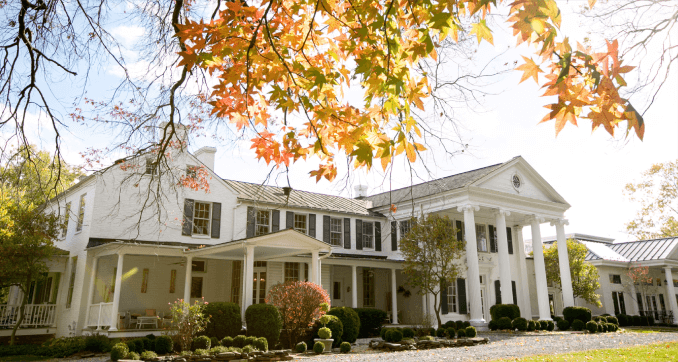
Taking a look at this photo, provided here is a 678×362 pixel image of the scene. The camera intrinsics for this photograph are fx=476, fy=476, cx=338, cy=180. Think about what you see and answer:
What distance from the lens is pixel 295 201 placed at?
78.6 ft

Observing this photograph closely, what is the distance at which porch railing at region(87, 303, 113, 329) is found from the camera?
652 inches

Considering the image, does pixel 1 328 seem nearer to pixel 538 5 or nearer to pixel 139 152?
pixel 139 152

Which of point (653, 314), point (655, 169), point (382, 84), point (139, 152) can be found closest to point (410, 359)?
point (139, 152)

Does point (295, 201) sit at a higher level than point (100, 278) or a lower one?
higher

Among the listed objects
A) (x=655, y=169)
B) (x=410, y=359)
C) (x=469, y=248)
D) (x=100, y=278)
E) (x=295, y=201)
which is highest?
(x=655, y=169)

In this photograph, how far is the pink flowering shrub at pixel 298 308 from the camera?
15.3 metres

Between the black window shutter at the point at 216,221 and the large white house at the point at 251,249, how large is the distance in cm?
4

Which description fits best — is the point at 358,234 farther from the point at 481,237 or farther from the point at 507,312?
the point at 507,312

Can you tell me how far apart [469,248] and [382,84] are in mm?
20809

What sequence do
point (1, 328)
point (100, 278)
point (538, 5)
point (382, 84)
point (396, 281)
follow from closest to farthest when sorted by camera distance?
point (538, 5) < point (382, 84) < point (1, 328) < point (100, 278) < point (396, 281)

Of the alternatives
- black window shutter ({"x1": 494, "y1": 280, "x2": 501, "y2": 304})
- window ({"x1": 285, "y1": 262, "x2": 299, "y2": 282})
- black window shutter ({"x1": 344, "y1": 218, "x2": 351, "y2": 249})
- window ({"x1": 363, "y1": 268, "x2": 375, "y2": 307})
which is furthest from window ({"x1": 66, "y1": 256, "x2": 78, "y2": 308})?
black window shutter ({"x1": 494, "y1": 280, "x2": 501, "y2": 304})

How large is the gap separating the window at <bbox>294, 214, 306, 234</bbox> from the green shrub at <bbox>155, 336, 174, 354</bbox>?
1070 cm

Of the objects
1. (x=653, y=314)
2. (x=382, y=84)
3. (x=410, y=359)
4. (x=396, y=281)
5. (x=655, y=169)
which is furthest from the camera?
(x=655, y=169)

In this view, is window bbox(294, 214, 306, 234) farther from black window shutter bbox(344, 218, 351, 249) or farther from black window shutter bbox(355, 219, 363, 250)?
black window shutter bbox(355, 219, 363, 250)
